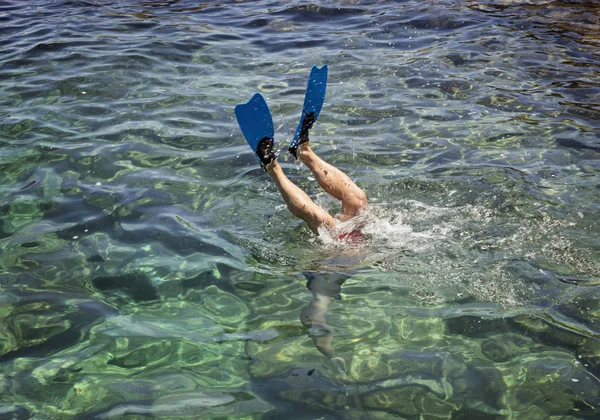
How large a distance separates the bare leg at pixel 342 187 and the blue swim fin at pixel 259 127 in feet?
1.52

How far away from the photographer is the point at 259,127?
5262mm

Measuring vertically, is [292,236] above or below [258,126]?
below

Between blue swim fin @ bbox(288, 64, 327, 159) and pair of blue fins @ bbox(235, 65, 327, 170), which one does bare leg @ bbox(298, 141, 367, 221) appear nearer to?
blue swim fin @ bbox(288, 64, 327, 159)

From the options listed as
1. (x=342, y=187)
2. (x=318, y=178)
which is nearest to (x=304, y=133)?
(x=318, y=178)

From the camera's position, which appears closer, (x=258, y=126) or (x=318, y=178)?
(x=258, y=126)

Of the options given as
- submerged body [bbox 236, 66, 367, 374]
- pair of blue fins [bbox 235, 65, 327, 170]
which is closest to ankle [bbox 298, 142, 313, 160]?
submerged body [bbox 236, 66, 367, 374]

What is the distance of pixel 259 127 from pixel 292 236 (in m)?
0.94

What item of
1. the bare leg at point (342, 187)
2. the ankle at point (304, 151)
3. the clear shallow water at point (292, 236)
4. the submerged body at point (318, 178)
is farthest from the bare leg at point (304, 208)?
the ankle at point (304, 151)

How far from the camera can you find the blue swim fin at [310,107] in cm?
556

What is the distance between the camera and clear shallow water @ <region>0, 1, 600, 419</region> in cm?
362

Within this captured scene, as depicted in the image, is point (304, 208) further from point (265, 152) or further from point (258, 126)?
point (258, 126)

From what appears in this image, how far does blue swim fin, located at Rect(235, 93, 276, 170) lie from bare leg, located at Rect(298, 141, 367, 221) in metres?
0.46

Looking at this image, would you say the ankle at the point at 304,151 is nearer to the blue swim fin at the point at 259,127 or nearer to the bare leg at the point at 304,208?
the blue swim fin at the point at 259,127

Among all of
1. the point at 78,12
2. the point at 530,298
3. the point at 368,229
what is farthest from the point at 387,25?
the point at 530,298
